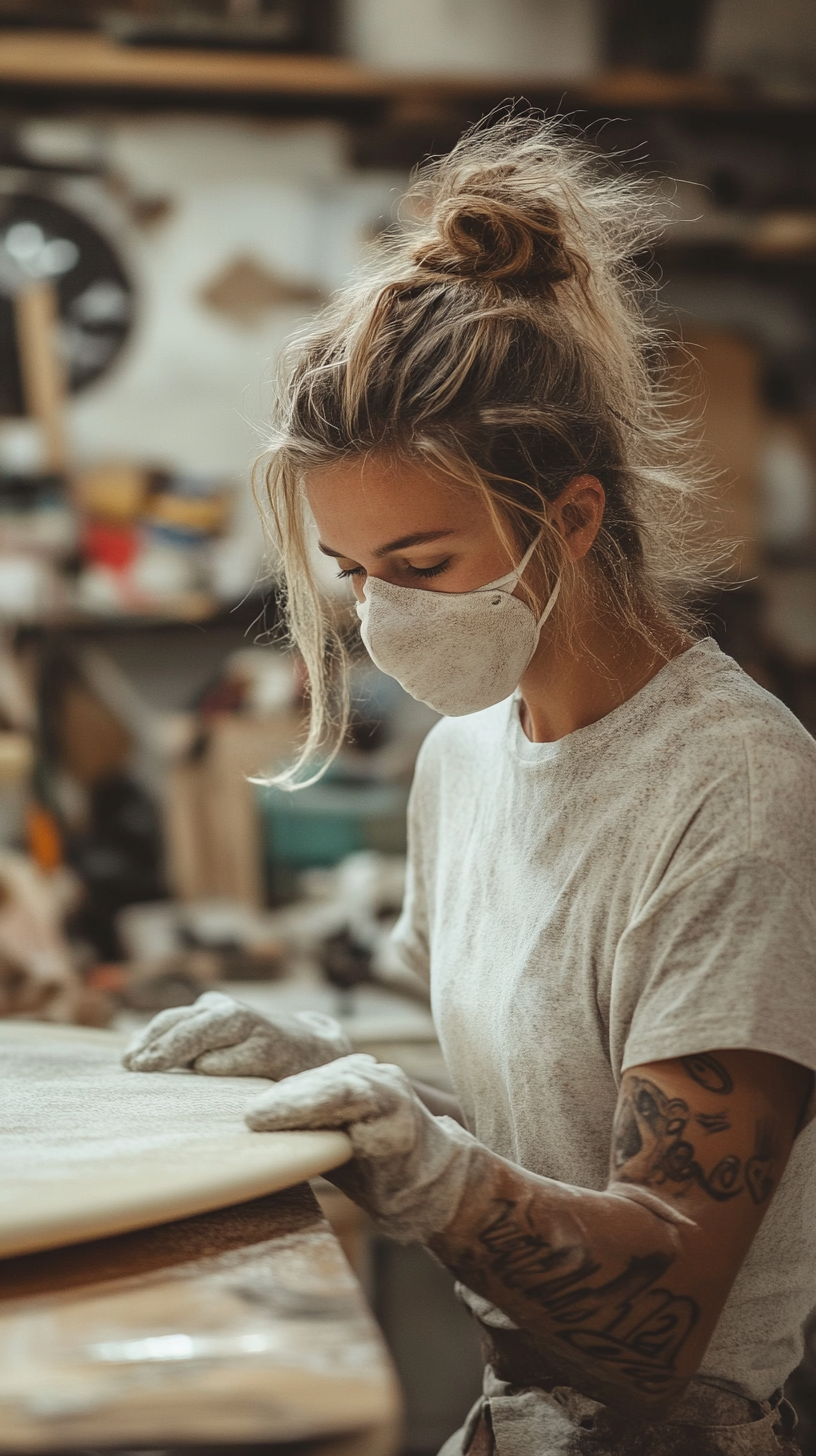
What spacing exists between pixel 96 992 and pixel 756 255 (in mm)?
2563

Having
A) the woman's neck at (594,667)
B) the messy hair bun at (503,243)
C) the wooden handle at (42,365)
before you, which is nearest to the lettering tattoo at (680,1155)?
the woman's neck at (594,667)

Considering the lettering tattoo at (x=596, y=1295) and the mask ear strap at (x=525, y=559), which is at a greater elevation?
the mask ear strap at (x=525, y=559)

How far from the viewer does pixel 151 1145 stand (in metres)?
0.85

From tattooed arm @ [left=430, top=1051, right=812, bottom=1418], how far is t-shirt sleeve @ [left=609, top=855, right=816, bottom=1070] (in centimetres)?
2

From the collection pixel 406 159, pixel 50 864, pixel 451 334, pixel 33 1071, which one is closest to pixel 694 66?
pixel 406 159

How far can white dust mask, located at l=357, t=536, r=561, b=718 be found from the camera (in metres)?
1.06

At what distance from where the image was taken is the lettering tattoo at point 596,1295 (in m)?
0.83

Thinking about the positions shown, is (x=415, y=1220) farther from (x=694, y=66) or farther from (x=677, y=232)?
(x=694, y=66)

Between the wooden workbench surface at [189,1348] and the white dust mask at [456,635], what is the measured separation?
0.47 metres

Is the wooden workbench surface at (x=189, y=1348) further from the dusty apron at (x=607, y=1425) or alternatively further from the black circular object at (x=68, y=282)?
the black circular object at (x=68, y=282)

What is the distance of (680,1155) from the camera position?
860 mm

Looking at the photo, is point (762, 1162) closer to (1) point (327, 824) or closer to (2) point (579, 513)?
(2) point (579, 513)

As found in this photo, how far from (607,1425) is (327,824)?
7.30ft

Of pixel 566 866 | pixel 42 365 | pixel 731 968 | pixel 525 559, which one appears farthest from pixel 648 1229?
pixel 42 365
